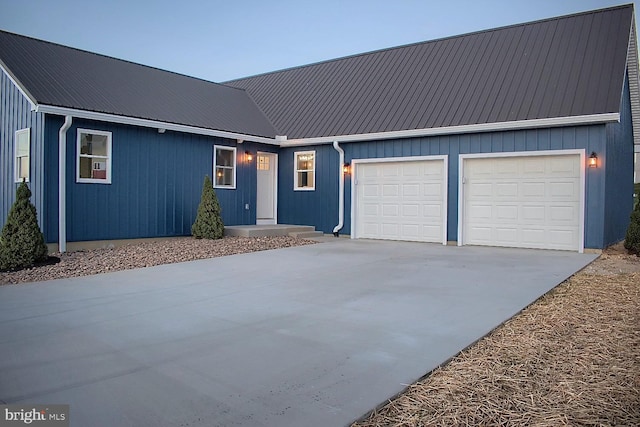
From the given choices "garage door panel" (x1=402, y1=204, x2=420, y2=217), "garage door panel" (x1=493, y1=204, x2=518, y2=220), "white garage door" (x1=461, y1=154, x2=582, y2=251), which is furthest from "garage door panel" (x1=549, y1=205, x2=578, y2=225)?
"garage door panel" (x1=402, y1=204, x2=420, y2=217)

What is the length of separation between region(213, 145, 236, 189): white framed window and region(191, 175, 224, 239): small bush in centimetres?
125

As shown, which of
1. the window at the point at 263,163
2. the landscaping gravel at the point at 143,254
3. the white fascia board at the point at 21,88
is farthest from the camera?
the window at the point at 263,163

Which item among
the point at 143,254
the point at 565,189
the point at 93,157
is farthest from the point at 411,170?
the point at 93,157

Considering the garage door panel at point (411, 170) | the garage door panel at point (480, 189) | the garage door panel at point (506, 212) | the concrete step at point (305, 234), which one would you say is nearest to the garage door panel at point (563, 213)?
the garage door panel at point (506, 212)

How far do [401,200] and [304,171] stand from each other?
124 inches

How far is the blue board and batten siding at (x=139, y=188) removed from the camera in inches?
374

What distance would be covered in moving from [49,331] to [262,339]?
191 cm

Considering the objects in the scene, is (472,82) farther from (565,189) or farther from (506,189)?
(565,189)

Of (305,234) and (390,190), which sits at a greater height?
(390,190)

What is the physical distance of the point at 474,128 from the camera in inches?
419

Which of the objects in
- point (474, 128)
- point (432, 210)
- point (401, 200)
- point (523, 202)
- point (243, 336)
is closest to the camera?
point (243, 336)

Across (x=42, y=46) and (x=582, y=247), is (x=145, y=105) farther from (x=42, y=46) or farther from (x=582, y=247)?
(x=582, y=247)

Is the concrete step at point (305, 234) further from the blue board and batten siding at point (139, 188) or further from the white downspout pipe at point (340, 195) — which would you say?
the blue board and batten siding at point (139, 188)

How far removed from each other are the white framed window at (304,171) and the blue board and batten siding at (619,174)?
7.19 meters
